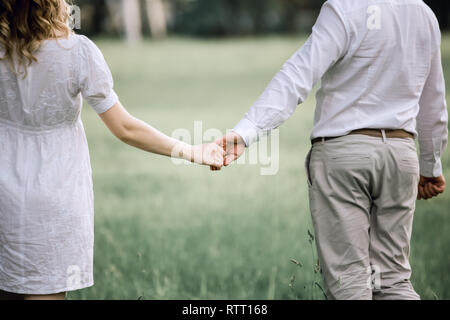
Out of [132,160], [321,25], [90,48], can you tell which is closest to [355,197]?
[321,25]

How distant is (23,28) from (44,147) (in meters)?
0.50

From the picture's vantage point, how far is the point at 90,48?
2.54m

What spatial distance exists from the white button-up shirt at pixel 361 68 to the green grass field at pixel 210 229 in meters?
0.86

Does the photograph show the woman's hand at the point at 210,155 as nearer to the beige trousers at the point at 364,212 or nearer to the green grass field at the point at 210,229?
the beige trousers at the point at 364,212

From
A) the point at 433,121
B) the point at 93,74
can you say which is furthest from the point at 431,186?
the point at 93,74

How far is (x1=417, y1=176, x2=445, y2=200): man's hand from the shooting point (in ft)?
10.8

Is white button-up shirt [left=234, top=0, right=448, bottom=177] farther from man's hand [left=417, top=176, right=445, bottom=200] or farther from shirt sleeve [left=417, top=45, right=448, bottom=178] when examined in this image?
man's hand [left=417, top=176, right=445, bottom=200]

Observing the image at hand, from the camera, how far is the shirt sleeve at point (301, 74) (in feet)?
8.80

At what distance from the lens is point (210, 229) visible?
18.7 ft

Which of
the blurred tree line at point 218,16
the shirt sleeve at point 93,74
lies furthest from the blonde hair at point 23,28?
the blurred tree line at point 218,16

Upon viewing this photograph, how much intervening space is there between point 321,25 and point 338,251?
1024 mm

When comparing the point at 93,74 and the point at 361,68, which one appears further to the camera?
the point at 361,68

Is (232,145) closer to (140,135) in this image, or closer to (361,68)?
(140,135)
